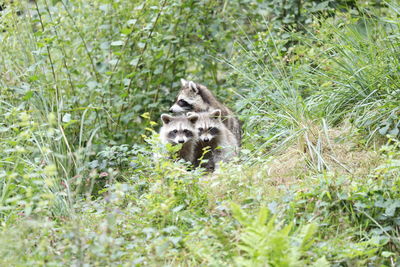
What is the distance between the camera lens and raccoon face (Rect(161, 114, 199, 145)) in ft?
20.2

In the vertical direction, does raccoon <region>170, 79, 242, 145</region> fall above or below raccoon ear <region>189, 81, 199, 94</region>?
below

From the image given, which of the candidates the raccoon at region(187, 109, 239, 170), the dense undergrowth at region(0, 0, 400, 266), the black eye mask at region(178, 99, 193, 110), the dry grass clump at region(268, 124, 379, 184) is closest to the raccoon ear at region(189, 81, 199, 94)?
the black eye mask at region(178, 99, 193, 110)

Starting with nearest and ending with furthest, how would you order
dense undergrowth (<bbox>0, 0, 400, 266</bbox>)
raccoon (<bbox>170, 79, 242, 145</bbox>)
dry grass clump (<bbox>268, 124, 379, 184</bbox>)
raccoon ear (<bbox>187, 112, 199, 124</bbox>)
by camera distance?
dense undergrowth (<bbox>0, 0, 400, 266</bbox>) → dry grass clump (<bbox>268, 124, 379, 184</bbox>) → raccoon ear (<bbox>187, 112, 199, 124</bbox>) → raccoon (<bbox>170, 79, 242, 145</bbox>)

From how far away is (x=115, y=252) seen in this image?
341 centimetres

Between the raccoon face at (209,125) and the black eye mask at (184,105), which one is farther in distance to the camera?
the black eye mask at (184,105)

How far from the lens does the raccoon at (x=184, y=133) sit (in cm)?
617

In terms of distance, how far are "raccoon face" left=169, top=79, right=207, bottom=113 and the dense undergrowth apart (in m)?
0.31

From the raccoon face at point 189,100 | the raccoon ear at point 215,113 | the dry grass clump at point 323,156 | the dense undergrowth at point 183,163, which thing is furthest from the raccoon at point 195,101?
the dry grass clump at point 323,156

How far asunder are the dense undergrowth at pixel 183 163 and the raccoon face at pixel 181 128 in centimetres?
42

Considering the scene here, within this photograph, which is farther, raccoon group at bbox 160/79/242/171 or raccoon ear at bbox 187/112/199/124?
raccoon ear at bbox 187/112/199/124

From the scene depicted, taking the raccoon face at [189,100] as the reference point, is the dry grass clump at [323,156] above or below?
below

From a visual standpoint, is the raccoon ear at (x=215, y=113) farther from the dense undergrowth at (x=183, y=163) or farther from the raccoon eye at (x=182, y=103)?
the raccoon eye at (x=182, y=103)

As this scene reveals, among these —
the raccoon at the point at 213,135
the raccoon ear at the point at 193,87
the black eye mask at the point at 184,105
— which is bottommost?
the raccoon at the point at 213,135

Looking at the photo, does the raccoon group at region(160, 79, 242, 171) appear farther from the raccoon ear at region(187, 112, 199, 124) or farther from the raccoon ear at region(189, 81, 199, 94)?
the raccoon ear at region(189, 81, 199, 94)
